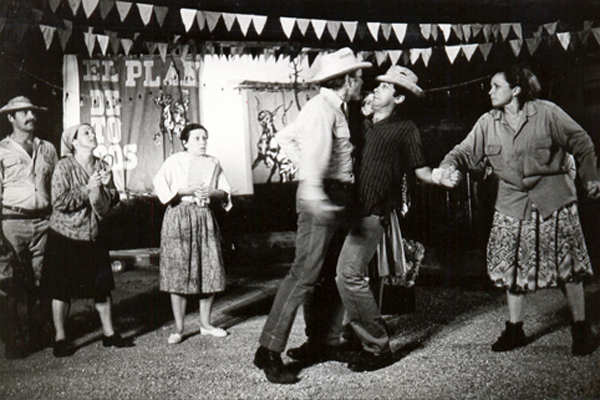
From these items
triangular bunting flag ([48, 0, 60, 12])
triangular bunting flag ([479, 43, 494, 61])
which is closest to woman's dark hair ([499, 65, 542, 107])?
triangular bunting flag ([479, 43, 494, 61])

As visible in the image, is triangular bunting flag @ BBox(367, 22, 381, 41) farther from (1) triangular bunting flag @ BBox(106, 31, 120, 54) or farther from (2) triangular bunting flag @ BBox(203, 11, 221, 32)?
(1) triangular bunting flag @ BBox(106, 31, 120, 54)

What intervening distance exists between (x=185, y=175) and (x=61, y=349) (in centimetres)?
150

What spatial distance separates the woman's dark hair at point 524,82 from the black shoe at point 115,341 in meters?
3.25

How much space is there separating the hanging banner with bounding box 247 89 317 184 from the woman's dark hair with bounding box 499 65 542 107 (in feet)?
9.06

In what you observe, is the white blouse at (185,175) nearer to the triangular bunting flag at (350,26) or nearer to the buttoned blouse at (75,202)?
the buttoned blouse at (75,202)

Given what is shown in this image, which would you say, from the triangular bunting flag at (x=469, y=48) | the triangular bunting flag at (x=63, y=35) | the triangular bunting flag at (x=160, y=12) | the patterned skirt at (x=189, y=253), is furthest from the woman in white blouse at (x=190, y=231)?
the triangular bunting flag at (x=469, y=48)

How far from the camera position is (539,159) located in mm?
3445

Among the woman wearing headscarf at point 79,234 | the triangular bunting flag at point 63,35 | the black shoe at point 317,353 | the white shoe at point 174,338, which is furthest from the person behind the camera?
the triangular bunting flag at point 63,35

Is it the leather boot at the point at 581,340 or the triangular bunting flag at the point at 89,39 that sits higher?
the triangular bunting flag at the point at 89,39

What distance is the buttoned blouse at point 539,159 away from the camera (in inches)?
134

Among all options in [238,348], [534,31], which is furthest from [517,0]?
[238,348]

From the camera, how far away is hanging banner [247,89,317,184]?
579 centimetres

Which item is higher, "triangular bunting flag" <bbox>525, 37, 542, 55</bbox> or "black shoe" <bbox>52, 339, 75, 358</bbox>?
"triangular bunting flag" <bbox>525, 37, 542, 55</bbox>

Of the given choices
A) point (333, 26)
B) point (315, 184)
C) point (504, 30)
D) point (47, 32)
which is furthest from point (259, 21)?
point (504, 30)
